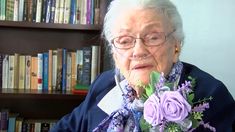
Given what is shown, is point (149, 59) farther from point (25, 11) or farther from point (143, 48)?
point (25, 11)

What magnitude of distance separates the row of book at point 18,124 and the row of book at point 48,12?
557 mm

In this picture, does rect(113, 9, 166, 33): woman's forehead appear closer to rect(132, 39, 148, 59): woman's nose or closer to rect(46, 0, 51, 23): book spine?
rect(132, 39, 148, 59): woman's nose

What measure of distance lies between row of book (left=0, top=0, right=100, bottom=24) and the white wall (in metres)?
0.52

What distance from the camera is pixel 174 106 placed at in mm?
729

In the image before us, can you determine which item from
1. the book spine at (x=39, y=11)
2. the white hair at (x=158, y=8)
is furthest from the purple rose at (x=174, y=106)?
the book spine at (x=39, y=11)

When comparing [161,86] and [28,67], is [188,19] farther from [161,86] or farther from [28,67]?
[161,86]

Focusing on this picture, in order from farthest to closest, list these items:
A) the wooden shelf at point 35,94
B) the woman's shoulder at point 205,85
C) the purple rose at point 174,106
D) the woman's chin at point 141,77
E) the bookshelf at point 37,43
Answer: the bookshelf at point 37,43 → the wooden shelf at point 35,94 → the woman's shoulder at point 205,85 → the woman's chin at point 141,77 → the purple rose at point 174,106

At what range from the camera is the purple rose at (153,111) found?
74 centimetres

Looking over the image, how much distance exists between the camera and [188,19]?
194cm

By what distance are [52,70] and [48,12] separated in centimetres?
32

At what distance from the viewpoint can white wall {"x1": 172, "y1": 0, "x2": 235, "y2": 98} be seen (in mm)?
1917

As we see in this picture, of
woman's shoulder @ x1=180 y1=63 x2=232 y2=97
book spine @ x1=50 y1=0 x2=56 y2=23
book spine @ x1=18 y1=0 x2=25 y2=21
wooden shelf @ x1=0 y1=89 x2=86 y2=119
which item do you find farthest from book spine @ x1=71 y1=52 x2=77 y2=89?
woman's shoulder @ x1=180 y1=63 x2=232 y2=97

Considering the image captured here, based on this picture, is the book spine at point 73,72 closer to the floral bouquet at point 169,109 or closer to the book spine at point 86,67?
the book spine at point 86,67

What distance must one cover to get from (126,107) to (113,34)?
0.25 m
